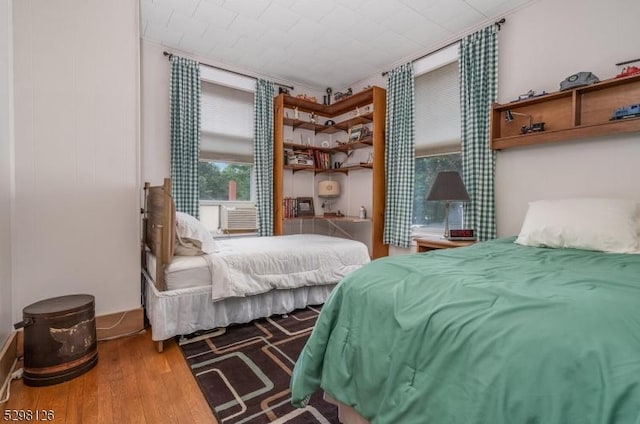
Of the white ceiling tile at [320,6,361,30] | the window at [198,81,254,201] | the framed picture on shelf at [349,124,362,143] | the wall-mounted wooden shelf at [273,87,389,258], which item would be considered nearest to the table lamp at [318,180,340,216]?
the wall-mounted wooden shelf at [273,87,389,258]

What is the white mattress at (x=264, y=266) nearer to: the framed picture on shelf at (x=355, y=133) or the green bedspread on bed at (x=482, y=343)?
the green bedspread on bed at (x=482, y=343)

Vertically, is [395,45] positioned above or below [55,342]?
above

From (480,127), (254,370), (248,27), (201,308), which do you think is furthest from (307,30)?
(254,370)

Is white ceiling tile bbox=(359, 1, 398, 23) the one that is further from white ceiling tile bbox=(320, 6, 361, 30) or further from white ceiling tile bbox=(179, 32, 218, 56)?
white ceiling tile bbox=(179, 32, 218, 56)

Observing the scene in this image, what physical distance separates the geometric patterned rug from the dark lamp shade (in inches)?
62.4

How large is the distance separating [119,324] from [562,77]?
3.92m

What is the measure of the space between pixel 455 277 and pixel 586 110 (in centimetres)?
216

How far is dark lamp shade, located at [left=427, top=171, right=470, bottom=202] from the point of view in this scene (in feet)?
8.87

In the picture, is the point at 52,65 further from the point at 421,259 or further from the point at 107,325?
the point at 421,259

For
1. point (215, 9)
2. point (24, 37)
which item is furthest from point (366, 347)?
point (215, 9)

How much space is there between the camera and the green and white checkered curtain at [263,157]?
3.87 m

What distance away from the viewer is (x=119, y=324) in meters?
2.18

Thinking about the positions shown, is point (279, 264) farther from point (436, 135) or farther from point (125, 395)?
point (436, 135)

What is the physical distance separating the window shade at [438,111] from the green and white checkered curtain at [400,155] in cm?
11
